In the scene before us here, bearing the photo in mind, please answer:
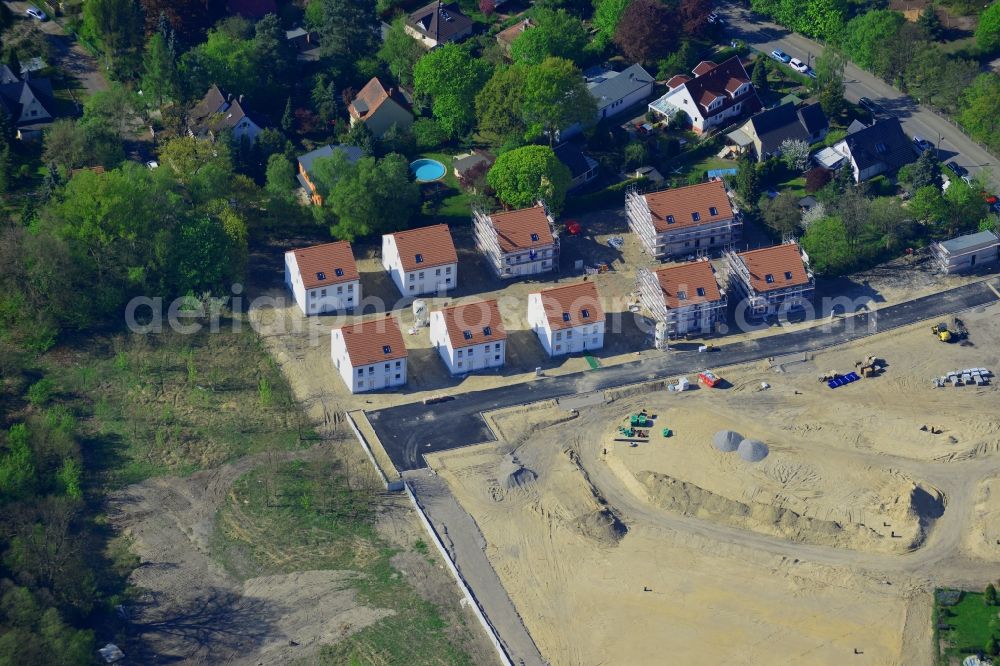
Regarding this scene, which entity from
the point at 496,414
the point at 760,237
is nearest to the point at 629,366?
the point at 496,414

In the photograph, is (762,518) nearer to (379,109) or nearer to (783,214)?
(783,214)

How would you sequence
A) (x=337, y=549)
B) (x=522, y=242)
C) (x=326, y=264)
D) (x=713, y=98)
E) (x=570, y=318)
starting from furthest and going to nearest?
(x=713, y=98) < (x=522, y=242) < (x=326, y=264) < (x=570, y=318) < (x=337, y=549)

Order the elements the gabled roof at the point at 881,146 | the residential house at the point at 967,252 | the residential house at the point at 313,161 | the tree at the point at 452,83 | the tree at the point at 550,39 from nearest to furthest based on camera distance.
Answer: the residential house at the point at 967,252
the residential house at the point at 313,161
the gabled roof at the point at 881,146
the tree at the point at 452,83
the tree at the point at 550,39

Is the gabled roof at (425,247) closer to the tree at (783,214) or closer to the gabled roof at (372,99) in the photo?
the gabled roof at (372,99)

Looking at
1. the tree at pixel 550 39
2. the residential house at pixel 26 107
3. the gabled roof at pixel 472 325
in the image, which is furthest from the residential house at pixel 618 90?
the residential house at pixel 26 107

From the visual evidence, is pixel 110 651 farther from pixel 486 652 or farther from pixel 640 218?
pixel 640 218

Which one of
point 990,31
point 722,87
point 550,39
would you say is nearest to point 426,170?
point 550,39
